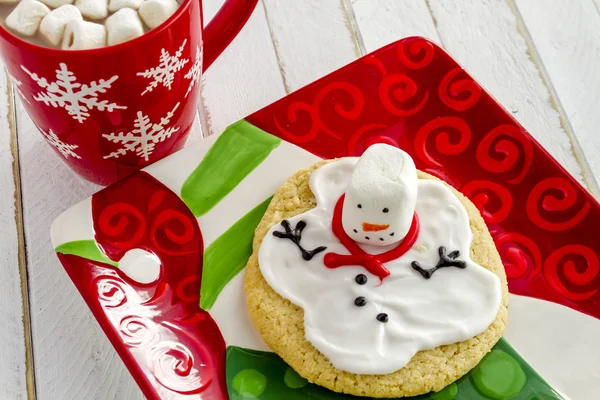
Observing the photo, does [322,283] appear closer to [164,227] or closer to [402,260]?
[402,260]

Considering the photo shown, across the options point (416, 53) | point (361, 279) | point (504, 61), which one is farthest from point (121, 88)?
point (504, 61)

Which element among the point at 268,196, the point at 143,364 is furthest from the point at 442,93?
the point at 143,364

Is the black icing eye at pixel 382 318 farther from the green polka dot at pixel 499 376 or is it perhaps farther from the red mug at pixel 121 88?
the red mug at pixel 121 88

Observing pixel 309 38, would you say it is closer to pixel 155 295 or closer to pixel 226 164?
pixel 226 164

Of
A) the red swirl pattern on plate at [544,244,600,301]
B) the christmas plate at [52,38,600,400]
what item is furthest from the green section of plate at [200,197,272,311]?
the red swirl pattern on plate at [544,244,600,301]

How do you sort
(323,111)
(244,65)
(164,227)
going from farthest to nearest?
(244,65) < (323,111) < (164,227)

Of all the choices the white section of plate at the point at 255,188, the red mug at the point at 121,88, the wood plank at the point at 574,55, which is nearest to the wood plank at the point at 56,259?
the red mug at the point at 121,88

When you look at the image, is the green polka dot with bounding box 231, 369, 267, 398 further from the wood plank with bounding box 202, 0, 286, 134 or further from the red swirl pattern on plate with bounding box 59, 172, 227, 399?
the wood plank with bounding box 202, 0, 286, 134
